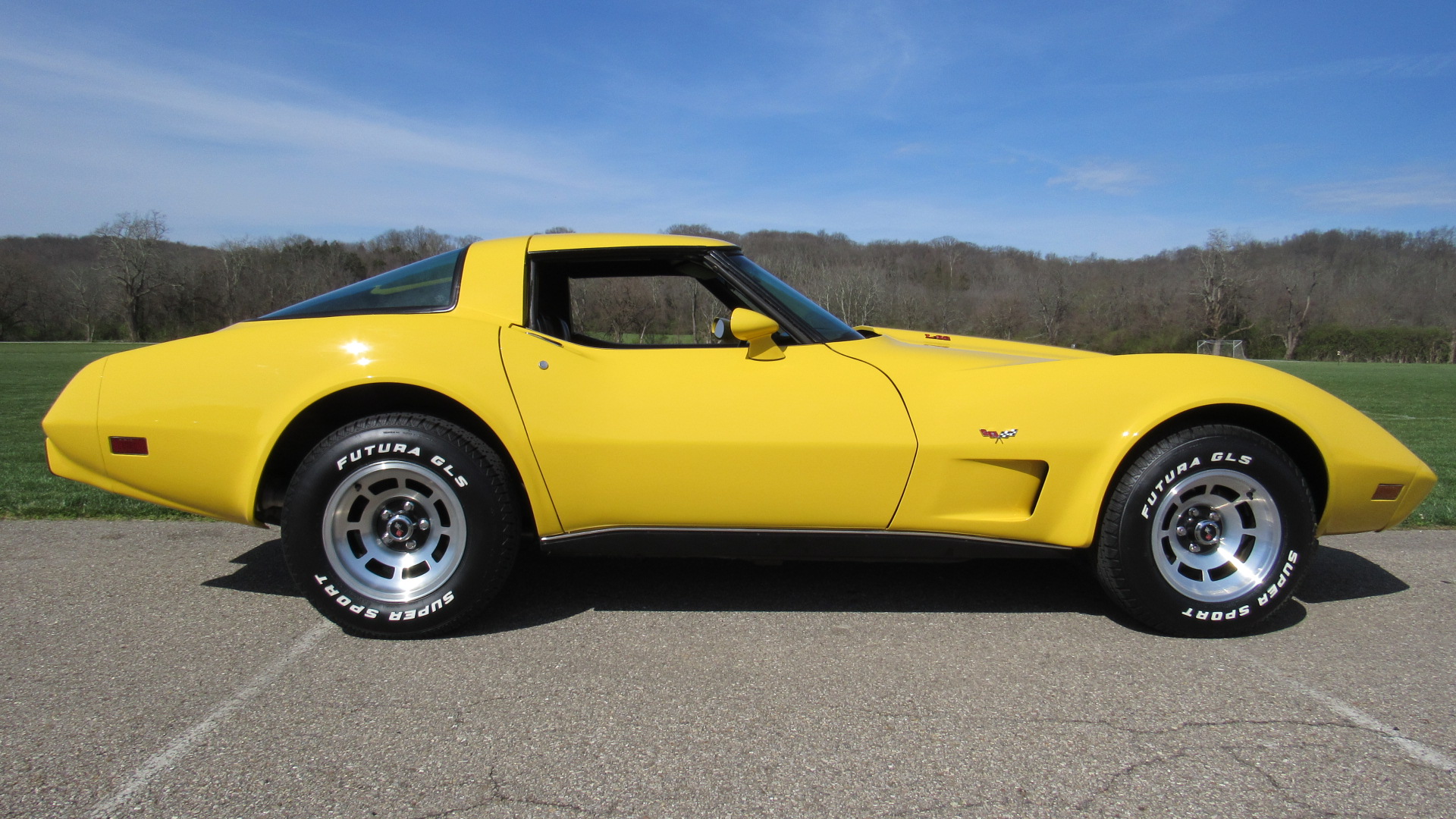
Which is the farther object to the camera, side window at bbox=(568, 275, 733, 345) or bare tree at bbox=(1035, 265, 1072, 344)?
bare tree at bbox=(1035, 265, 1072, 344)

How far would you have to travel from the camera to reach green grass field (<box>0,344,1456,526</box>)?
468 centimetres

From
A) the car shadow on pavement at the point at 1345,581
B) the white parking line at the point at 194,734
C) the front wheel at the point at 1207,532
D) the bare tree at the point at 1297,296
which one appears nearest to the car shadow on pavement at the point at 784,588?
the front wheel at the point at 1207,532

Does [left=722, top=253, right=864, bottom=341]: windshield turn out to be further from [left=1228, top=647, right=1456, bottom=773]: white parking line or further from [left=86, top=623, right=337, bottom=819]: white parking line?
[left=86, top=623, right=337, bottom=819]: white parking line

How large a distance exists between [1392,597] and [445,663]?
3.77 meters

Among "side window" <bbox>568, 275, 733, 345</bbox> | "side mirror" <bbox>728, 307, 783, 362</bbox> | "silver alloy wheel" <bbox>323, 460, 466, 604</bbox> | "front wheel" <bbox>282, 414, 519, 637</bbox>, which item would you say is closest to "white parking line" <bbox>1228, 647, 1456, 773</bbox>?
"side mirror" <bbox>728, 307, 783, 362</bbox>

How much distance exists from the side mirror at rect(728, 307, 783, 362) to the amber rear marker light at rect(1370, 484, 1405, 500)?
221 centimetres

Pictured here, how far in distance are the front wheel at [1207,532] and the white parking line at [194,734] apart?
2.82 m

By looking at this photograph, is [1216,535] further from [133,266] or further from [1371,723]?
[133,266]

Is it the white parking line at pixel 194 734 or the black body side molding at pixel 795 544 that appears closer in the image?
the white parking line at pixel 194 734

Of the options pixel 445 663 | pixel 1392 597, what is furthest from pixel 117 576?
pixel 1392 597

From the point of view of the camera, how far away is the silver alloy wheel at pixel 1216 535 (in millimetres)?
2727

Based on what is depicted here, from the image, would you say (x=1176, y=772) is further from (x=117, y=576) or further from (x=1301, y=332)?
(x=1301, y=332)

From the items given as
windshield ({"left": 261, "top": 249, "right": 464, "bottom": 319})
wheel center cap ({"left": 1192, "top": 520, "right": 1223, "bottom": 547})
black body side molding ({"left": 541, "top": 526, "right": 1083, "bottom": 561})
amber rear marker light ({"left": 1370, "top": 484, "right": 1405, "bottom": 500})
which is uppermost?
windshield ({"left": 261, "top": 249, "right": 464, "bottom": 319})

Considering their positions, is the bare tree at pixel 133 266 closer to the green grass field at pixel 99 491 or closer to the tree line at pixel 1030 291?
the tree line at pixel 1030 291
